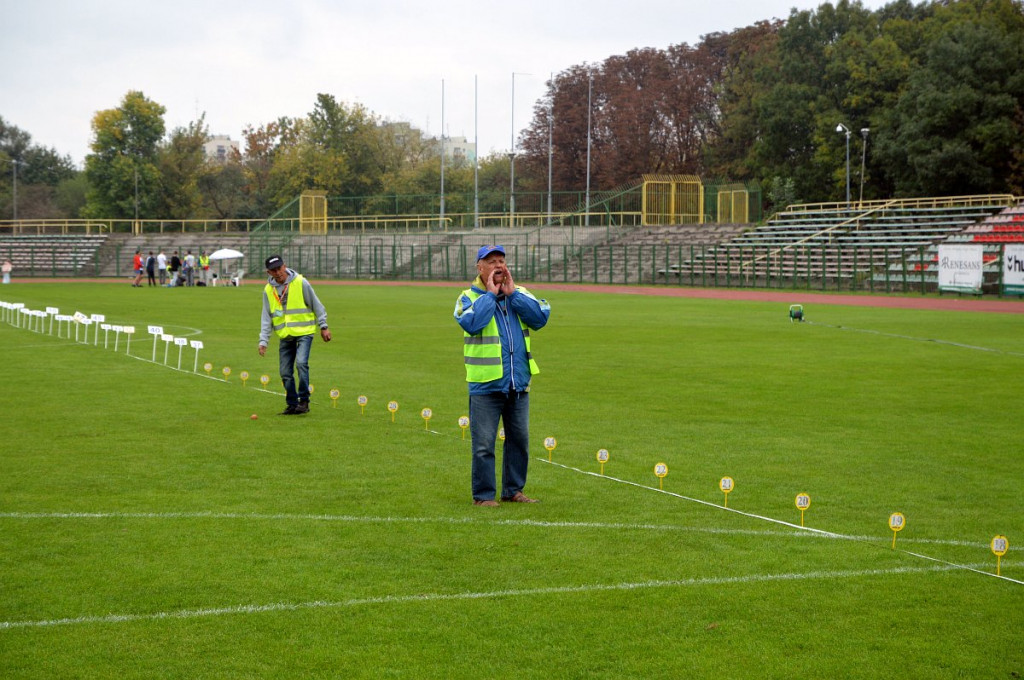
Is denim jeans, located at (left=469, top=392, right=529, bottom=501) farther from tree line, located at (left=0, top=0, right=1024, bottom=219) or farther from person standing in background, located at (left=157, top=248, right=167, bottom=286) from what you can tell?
tree line, located at (left=0, top=0, right=1024, bottom=219)

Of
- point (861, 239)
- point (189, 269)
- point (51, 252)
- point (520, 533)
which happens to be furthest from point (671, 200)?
point (520, 533)

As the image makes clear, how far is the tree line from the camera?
203ft

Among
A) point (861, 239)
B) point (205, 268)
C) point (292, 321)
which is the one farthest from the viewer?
point (205, 268)

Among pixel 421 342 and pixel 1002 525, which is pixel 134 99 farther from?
pixel 1002 525

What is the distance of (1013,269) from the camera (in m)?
42.5

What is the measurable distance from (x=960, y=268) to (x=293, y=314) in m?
36.5

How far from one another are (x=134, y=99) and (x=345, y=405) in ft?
301

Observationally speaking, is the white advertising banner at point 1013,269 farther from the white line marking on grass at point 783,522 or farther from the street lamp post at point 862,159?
the white line marking on grass at point 783,522

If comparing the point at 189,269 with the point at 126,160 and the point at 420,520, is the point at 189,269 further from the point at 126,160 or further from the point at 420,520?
the point at 420,520

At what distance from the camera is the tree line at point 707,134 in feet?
203

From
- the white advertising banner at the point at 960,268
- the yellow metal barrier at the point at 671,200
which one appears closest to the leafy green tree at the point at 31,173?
the yellow metal barrier at the point at 671,200

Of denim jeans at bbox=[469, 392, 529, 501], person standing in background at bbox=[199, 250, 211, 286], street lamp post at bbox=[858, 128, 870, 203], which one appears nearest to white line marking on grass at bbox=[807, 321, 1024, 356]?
denim jeans at bbox=[469, 392, 529, 501]

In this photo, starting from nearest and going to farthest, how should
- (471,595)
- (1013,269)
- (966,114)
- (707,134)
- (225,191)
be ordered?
(471,595) → (1013,269) → (966,114) → (707,134) → (225,191)

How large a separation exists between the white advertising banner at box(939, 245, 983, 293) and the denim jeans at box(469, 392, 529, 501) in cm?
3851
